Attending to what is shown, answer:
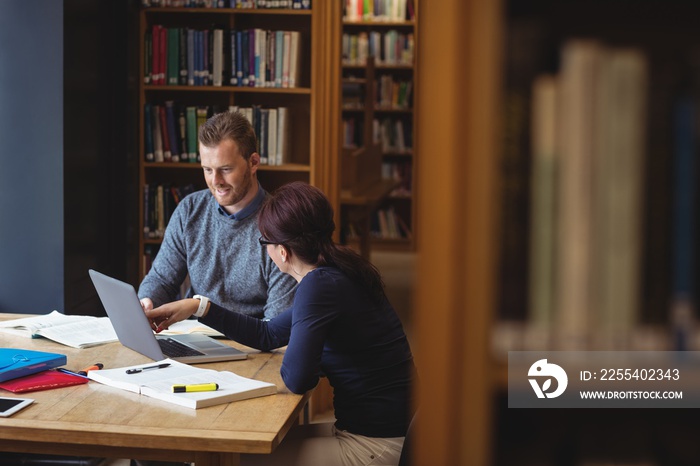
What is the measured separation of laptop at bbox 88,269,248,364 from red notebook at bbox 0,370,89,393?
200 millimetres

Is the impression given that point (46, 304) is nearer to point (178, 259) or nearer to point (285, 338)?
point (178, 259)

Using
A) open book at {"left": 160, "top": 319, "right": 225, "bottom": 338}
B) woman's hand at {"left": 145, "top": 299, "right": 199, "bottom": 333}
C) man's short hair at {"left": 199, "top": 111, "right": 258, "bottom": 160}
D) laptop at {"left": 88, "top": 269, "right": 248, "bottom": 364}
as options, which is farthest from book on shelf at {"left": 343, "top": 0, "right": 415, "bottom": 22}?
woman's hand at {"left": 145, "top": 299, "right": 199, "bottom": 333}

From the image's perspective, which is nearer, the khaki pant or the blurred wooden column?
the blurred wooden column

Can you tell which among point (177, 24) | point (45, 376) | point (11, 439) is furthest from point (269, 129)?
point (11, 439)

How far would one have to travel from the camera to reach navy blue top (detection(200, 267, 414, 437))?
210cm

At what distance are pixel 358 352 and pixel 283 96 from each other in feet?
8.62

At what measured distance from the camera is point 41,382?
206 cm

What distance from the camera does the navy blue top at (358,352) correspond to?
2102mm

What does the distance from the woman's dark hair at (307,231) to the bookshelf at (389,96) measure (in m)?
6.41

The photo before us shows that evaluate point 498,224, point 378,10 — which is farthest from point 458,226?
point 378,10

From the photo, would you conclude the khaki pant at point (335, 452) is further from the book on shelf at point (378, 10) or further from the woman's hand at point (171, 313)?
the book on shelf at point (378, 10)

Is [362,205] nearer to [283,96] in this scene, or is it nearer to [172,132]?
[283,96]

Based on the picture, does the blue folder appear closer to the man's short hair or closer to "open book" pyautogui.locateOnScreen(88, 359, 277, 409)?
"open book" pyautogui.locateOnScreen(88, 359, 277, 409)

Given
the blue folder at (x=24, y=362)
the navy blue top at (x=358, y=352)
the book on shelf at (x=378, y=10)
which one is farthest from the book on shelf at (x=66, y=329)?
the book on shelf at (x=378, y=10)
